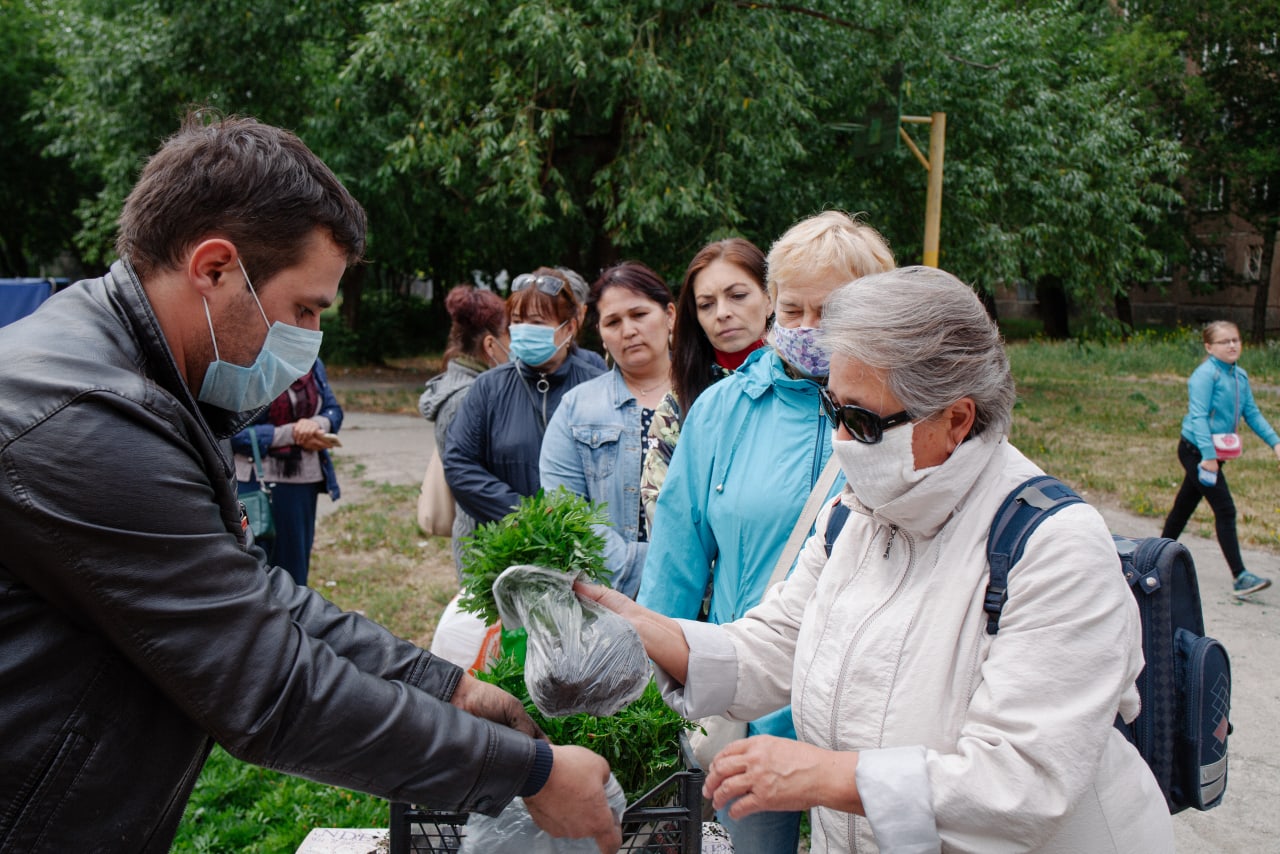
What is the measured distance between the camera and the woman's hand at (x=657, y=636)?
2.21 m

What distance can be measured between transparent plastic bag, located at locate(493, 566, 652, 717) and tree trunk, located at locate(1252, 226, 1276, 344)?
33320 millimetres

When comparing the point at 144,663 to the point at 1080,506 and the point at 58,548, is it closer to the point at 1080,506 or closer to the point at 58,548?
the point at 58,548

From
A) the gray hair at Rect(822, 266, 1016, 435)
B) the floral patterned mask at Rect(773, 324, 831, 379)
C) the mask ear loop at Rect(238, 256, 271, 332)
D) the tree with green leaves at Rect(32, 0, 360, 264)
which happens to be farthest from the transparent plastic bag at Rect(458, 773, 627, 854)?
the tree with green leaves at Rect(32, 0, 360, 264)

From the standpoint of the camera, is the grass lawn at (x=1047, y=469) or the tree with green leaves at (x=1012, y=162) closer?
the grass lawn at (x=1047, y=469)

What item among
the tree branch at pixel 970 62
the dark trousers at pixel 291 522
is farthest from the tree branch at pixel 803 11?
the dark trousers at pixel 291 522

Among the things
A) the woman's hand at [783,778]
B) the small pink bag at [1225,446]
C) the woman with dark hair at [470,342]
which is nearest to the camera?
the woman's hand at [783,778]

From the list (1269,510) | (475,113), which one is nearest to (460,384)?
(475,113)

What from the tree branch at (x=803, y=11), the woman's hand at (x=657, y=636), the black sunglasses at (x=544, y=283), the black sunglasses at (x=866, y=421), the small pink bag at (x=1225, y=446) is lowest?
the small pink bag at (x=1225, y=446)

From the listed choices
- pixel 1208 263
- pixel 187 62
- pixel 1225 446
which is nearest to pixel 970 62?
pixel 1225 446

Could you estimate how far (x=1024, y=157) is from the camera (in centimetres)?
1501

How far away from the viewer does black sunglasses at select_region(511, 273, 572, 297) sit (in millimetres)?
4801

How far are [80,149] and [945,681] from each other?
19641 millimetres

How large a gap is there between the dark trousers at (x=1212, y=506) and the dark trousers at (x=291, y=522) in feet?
20.8

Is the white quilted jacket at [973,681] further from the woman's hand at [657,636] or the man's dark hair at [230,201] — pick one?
the man's dark hair at [230,201]
